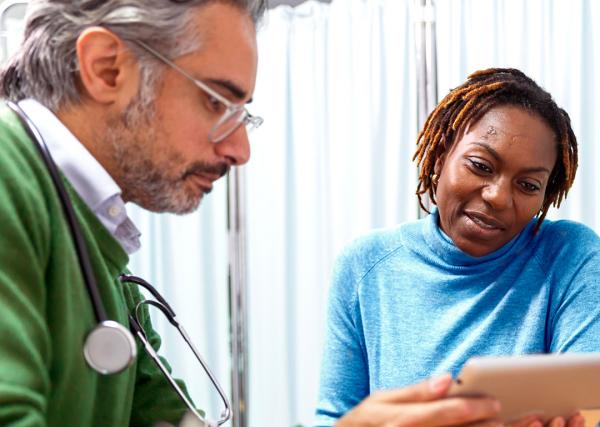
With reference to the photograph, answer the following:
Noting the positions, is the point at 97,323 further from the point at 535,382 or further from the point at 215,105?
the point at 535,382

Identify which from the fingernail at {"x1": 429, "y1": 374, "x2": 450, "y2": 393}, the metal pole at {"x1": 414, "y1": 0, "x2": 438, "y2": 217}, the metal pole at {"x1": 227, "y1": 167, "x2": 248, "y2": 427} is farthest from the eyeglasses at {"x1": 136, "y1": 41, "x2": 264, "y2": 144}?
the metal pole at {"x1": 227, "y1": 167, "x2": 248, "y2": 427}

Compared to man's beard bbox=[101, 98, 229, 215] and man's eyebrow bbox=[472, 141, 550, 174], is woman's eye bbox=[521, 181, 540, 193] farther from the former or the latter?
man's beard bbox=[101, 98, 229, 215]

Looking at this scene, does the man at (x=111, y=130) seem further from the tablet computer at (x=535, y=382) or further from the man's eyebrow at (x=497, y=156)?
the man's eyebrow at (x=497, y=156)

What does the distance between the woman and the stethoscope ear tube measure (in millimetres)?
715

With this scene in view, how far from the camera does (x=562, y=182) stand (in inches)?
63.2

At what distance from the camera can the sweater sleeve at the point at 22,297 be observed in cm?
A: 73

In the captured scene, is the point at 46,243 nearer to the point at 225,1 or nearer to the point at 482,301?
the point at 225,1

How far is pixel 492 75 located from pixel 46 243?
3.43 feet

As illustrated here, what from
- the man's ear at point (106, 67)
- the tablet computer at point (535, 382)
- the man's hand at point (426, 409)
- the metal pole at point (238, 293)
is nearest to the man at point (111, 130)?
the man's ear at point (106, 67)

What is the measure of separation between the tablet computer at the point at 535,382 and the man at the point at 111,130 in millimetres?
411

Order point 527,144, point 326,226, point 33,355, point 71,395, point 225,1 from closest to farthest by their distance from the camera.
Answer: point 33,355
point 71,395
point 225,1
point 527,144
point 326,226

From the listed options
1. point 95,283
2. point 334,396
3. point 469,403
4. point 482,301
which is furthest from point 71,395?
point 482,301

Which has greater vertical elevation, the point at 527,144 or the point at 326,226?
the point at 527,144

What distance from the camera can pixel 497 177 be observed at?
58.4 inches
